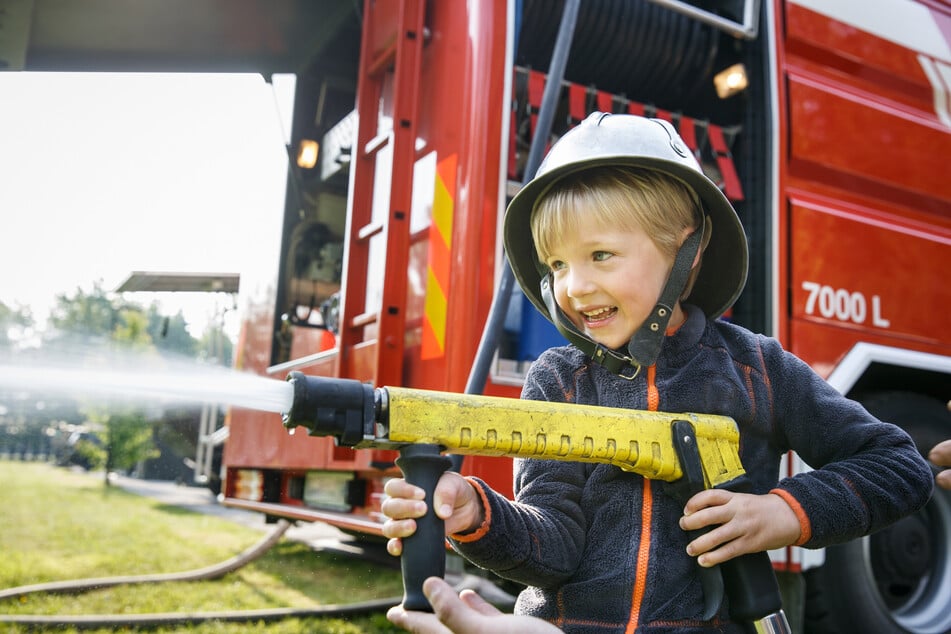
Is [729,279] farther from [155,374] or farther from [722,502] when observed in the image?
[155,374]

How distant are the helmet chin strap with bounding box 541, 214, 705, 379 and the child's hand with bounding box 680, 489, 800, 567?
0.23 meters

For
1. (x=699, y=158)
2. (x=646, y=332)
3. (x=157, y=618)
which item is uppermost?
(x=699, y=158)

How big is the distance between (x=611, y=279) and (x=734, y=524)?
1.36ft

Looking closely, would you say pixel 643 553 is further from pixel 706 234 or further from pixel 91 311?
pixel 91 311

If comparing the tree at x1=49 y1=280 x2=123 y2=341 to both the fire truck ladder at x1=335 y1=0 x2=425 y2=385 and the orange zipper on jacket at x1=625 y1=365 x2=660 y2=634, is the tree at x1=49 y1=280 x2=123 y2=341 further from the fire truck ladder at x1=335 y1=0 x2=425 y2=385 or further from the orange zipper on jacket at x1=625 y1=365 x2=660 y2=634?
the orange zipper on jacket at x1=625 y1=365 x2=660 y2=634

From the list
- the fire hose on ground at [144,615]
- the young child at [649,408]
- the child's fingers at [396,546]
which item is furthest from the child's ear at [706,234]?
the fire hose on ground at [144,615]

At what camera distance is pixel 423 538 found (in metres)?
1.01

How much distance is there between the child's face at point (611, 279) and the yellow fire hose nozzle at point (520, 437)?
0.18 m

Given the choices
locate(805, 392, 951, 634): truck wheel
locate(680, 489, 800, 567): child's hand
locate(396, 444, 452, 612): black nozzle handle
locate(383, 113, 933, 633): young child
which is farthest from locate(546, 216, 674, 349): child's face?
locate(805, 392, 951, 634): truck wheel

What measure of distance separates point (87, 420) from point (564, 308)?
50.5 feet

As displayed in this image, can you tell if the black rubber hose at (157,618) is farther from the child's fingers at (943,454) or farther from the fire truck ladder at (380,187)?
the child's fingers at (943,454)

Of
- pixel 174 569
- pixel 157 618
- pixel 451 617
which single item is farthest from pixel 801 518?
pixel 174 569

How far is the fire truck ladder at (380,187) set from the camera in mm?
2902

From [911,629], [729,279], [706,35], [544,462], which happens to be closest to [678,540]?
[544,462]
